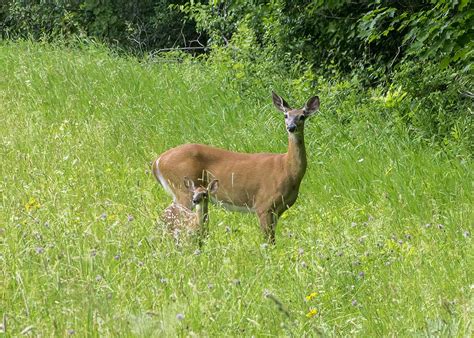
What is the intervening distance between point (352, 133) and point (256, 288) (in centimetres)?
480

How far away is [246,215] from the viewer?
24.4 ft

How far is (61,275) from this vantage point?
15.3ft

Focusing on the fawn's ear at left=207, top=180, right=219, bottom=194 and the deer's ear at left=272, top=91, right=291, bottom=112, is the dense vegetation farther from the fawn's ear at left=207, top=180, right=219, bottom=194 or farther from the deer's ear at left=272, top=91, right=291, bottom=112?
the deer's ear at left=272, top=91, right=291, bottom=112

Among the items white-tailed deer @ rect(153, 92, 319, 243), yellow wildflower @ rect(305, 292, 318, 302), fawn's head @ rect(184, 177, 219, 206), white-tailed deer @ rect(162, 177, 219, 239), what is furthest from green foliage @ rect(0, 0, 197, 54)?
yellow wildflower @ rect(305, 292, 318, 302)

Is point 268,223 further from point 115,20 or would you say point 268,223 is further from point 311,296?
point 115,20

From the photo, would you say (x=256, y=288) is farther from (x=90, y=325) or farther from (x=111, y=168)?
(x=111, y=168)

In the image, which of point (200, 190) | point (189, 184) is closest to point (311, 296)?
point (200, 190)

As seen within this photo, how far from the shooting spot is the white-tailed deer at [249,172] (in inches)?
284

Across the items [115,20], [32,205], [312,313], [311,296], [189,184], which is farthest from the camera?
[115,20]

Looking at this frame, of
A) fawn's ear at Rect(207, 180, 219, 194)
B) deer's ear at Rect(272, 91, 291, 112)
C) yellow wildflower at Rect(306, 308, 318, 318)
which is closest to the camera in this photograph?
yellow wildflower at Rect(306, 308, 318, 318)

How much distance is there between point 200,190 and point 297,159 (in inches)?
31.8

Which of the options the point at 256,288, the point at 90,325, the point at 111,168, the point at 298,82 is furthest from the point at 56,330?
the point at 298,82

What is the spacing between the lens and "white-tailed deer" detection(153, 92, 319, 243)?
23.7ft

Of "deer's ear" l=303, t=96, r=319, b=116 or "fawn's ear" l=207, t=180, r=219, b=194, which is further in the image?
"deer's ear" l=303, t=96, r=319, b=116
